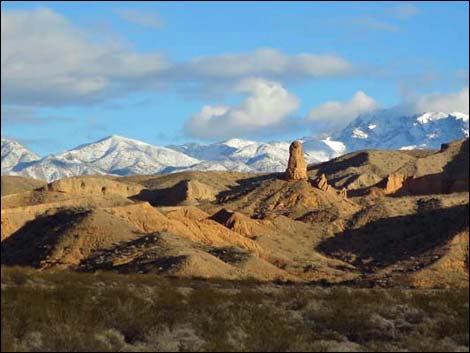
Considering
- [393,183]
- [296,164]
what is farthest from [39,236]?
[393,183]

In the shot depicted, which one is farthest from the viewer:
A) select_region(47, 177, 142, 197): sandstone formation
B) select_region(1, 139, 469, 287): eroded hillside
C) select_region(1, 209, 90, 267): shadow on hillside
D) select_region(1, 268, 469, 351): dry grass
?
select_region(47, 177, 142, 197): sandstone formation

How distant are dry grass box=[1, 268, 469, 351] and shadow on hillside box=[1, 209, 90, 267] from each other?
3335cm

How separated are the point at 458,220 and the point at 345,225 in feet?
87.0

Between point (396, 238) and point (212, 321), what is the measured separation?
274 ft

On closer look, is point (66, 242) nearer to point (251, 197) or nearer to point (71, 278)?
point (71, 278)

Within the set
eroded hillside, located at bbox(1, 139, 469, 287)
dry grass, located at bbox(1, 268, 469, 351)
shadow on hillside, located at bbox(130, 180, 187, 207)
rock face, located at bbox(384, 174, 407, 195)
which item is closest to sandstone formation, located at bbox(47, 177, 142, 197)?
shadow on hillside, located at bbox(130, 180, 187, 207)

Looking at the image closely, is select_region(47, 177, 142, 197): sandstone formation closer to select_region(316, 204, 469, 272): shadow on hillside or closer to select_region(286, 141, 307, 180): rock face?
select_region(286, 141, 307, 180): rock face

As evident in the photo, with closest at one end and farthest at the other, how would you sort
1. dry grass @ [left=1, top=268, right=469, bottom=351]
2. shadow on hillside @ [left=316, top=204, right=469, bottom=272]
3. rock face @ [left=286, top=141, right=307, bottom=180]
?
1. dry grass @ [left=1, top=268, right=469, bottom=351]
2. shadow on hillside @ [left=316, top=204, right=469, bottom=272]
3. rock face @ [left=286, top=141, right=307, bottom=180]

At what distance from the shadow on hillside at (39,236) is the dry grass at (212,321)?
33.3 meters

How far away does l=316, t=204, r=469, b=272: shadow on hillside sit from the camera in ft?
318

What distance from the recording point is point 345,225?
12069cm

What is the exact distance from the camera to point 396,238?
106m

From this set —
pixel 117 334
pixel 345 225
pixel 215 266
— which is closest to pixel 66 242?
pixel 215 266

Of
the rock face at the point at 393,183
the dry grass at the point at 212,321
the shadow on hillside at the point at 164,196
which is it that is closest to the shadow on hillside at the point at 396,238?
the rock face at the point at 393,183
